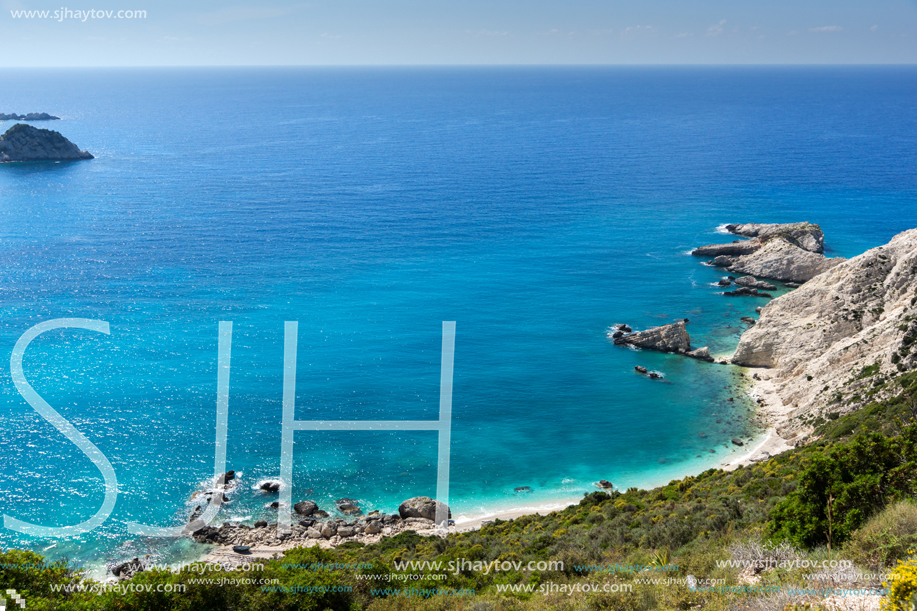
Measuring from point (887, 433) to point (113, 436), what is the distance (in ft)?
183

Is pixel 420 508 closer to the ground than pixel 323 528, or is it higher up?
higher up

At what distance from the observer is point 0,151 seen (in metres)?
160

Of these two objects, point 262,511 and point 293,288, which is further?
point 293,288

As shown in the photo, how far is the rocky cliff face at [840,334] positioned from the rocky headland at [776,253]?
19.7 m

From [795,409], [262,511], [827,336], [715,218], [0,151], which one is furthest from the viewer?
[0,151]

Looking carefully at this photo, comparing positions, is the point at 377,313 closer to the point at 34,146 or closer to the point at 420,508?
the point at 420,508

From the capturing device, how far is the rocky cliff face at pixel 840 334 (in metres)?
48.6

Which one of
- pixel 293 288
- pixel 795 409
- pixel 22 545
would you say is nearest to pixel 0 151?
pixel 293 288

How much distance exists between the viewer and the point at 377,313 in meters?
80.6

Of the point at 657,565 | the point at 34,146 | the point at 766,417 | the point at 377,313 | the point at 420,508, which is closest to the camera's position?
the point at 657,565

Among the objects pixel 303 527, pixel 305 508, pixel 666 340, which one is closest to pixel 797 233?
pixel 666 340

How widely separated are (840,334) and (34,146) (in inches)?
7146

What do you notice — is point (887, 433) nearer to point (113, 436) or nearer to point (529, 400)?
point (529, 400)

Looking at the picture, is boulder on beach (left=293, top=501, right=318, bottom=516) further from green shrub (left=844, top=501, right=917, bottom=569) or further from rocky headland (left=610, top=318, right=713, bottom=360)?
rocky headland (left=610, top=318, right=713, bottom=360)
